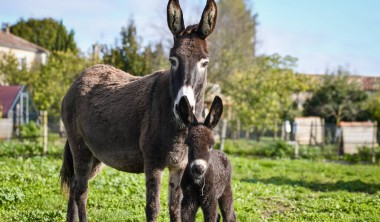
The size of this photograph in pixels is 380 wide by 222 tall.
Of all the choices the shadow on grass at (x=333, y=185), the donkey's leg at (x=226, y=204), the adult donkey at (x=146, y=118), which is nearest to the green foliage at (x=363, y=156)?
the shadow on grass at (x=333, y=185)

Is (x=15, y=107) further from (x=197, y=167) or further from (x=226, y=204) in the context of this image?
(x=197, y=167)

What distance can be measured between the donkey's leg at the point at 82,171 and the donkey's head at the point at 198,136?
2.21m

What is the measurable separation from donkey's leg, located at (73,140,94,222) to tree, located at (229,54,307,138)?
2136cm

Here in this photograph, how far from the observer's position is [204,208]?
536cm

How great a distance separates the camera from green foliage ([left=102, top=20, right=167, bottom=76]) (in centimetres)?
2945

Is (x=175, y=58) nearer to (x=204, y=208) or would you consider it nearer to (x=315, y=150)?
(x=204, y=208)

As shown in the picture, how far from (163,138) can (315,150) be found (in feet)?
65.9

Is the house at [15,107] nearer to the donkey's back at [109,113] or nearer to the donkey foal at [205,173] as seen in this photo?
the donkey's back at [109,113]

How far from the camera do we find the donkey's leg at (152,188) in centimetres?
512

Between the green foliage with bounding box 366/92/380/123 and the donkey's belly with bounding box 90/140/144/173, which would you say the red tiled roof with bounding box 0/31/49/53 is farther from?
the donkey's belly with bounding box 90/140/144/173

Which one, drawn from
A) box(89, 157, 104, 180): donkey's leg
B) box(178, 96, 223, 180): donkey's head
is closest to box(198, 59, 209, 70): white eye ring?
box(178, 96, 223, 180): donkey's head

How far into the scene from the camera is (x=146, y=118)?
5.36m

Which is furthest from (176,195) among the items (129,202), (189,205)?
(129,202)

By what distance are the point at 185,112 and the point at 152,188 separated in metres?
0.99
